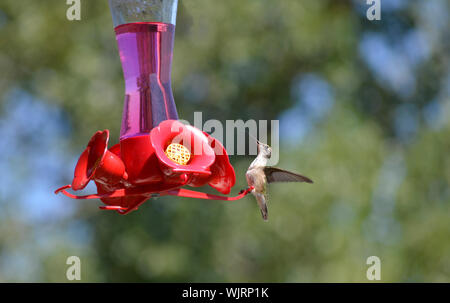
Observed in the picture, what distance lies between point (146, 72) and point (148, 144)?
2.17 ft

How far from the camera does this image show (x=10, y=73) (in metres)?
12.4

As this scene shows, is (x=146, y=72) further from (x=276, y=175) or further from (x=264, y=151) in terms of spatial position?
(x=276, y=175)

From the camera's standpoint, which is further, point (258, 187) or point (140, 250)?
point (140, 250)

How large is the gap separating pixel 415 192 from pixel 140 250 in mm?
4339

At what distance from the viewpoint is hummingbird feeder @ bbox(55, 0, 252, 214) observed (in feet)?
14.7

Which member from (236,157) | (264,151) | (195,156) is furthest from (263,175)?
(236,157)

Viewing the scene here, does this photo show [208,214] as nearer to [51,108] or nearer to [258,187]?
[51,108]

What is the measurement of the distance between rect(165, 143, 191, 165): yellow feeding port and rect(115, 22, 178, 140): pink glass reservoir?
40cm

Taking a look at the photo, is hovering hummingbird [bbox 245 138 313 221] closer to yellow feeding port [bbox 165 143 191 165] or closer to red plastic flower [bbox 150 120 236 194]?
red plastic flower [bbox 150 120 236 194]

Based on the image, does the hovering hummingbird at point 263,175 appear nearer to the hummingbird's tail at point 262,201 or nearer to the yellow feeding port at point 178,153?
the hummingbird's tail at point 262,201

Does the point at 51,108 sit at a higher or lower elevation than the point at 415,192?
higher
